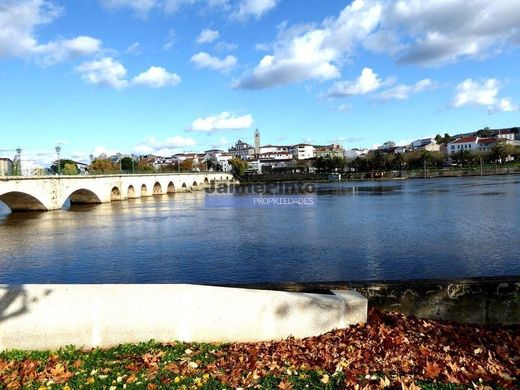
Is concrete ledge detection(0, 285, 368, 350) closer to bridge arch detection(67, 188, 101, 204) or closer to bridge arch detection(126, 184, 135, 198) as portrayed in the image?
bridge arch detection(67, 188, 101, 204)

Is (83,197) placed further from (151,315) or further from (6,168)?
(151,315)

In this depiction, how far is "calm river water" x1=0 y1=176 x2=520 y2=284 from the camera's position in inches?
609

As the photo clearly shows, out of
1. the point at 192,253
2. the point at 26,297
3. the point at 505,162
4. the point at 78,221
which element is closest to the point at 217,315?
the point at 26,297

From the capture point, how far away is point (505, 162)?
141500 millimetres

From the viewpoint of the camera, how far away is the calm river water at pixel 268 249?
50.8 ft

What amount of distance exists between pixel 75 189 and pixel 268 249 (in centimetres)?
3632

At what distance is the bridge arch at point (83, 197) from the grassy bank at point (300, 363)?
52699mm

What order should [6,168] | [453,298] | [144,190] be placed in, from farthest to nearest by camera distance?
[144,190] < [6,168] < [453,298]

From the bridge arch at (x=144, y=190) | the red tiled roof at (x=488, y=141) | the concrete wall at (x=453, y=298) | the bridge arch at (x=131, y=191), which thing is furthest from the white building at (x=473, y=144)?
the concrete wall at (x=453, y=298)

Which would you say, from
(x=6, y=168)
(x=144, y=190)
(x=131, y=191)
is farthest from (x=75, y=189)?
(x=144, y=190)

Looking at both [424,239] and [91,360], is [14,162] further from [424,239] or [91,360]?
[91,360]

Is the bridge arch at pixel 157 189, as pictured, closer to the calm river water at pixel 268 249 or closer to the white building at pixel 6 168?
the white building at pixel 6 168

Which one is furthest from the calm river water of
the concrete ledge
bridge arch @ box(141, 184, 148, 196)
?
bridge arch @ box(141, 184, 148, 196)

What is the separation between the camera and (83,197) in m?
57.1
